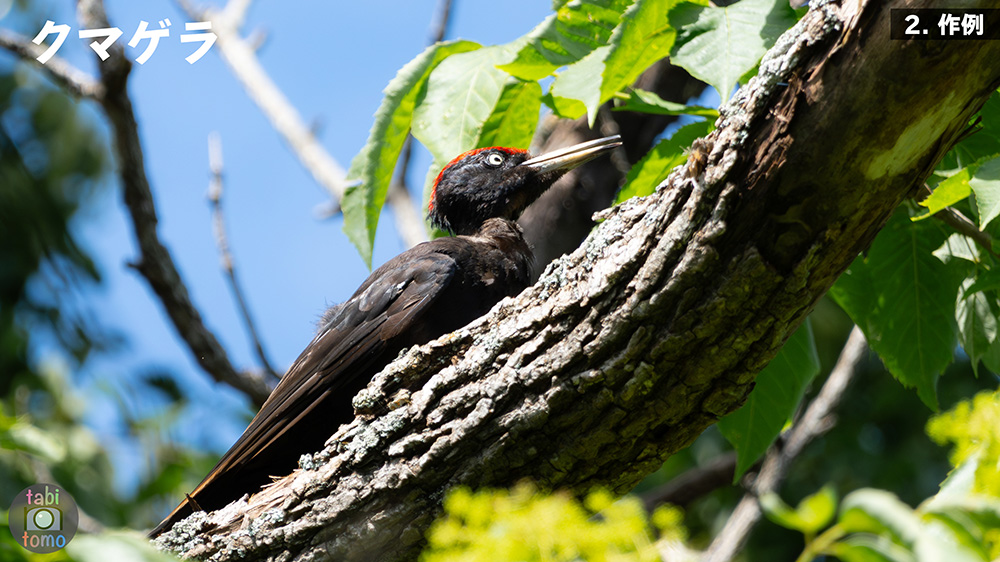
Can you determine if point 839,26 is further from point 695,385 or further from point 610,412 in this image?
point 610,412

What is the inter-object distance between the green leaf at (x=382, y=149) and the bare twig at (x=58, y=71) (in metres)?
2.08

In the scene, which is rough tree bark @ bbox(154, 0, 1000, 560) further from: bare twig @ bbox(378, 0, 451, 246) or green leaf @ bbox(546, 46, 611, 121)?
bare twig @ bbox(378, 0, 451, 246)

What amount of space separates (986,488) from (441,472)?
5.39 feet

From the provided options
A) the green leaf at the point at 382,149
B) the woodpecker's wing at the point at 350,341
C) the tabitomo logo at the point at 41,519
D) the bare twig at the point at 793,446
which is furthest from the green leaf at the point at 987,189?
the bare twig at the point at 793,446

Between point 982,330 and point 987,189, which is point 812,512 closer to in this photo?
point 987,189

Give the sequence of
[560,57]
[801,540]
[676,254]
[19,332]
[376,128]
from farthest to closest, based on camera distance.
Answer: [19,332] → [801,540] → [376,128] → [560,57] → [676,254]

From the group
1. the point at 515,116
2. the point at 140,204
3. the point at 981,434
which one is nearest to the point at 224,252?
the point at 140,204

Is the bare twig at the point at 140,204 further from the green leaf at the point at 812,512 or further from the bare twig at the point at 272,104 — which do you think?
the green leaf at the point at 812,512

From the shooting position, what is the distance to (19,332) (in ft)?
24.2

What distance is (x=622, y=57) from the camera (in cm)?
253

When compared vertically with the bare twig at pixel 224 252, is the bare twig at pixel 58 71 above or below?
above

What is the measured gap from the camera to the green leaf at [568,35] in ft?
9.27

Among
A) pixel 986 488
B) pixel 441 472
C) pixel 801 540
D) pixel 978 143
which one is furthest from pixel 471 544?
pixel 801 540

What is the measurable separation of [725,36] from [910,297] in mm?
1203
